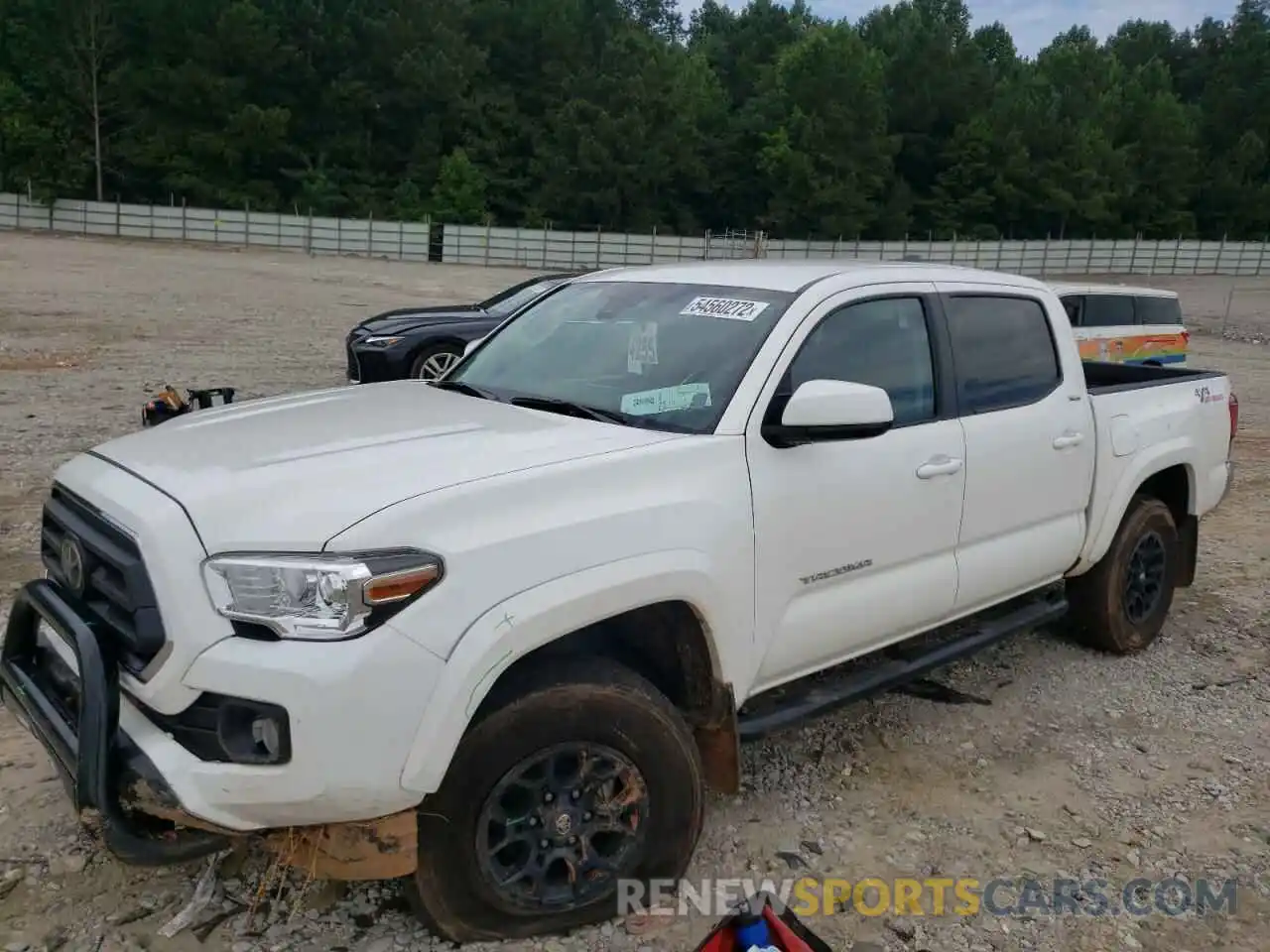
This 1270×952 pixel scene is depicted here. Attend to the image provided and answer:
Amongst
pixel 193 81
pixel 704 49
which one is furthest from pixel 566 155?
pixel 704 49

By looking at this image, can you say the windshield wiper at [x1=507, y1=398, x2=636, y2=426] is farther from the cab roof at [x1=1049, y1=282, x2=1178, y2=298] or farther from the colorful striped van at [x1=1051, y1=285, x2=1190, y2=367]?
the colorful striped van at [x1=1051, y1=285, x2=1190, y2=367]

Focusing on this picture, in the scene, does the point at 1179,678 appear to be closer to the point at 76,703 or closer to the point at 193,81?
the point at 76,703

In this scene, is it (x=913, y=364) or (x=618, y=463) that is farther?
(x=913, y=364)

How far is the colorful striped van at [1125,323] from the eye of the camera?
12984 mm

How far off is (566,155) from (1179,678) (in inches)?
2342

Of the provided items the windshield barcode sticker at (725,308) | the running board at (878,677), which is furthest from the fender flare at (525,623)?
the windshield barcode sticker at (725,308)

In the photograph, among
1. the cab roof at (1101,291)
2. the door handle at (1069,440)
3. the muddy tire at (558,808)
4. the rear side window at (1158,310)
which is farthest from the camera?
the rear side window at (1158,310)

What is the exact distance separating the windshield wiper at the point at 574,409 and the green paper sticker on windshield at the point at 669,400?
4cm

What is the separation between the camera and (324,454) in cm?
279

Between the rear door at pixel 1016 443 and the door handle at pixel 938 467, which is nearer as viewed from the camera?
the door handle at pixel 938 467

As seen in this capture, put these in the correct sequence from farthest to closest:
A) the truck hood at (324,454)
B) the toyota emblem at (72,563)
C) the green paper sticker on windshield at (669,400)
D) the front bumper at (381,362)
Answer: the front bumper at (381,362)
the green paper sticker on windshield at (669,400)
the toyota emblem at (72,563)
the truck hood at (324,454)

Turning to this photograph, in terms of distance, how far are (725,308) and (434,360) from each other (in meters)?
7.03

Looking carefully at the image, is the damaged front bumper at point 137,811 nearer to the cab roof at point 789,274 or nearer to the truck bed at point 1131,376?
the cab roof at point 789,274

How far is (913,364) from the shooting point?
385 cm
